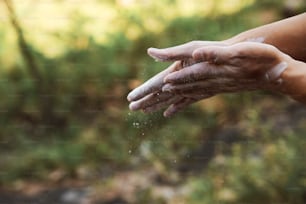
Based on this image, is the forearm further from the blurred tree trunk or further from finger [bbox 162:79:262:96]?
the blurred tree trunk

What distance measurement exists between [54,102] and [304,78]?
6.69ft

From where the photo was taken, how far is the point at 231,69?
1.22 meters

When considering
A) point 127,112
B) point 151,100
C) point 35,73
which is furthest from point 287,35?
point 35,73

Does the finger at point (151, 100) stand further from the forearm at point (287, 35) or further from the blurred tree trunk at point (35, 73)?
the blurred tree trunk at point (35, 73)

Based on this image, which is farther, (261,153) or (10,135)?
(10,135)

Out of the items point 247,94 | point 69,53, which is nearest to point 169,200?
point 247,94

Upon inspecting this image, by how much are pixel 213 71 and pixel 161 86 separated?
0.50 ft

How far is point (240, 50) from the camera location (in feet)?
3.89

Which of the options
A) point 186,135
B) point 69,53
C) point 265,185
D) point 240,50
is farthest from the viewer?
point 69,53

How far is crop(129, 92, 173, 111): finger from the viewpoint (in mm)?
1395

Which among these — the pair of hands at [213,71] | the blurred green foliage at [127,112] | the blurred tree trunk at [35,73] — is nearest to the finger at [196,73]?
the pair of hands at [213,71]

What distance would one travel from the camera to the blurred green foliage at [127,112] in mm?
2678

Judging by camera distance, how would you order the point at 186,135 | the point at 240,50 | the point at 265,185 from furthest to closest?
the point at 186,135
the point at 265,185
the point at 240,50

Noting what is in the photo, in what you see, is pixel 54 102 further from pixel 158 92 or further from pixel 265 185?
pixel 158 92
